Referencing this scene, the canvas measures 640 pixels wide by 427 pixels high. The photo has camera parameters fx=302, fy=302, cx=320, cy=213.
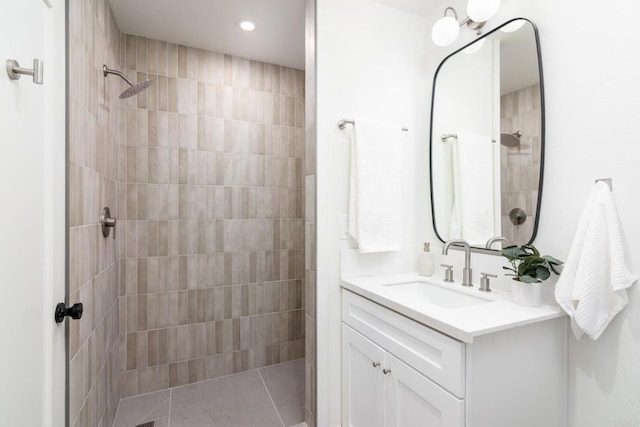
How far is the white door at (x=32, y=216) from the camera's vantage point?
0.72 meters

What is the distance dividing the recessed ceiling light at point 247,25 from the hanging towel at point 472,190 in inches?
58.6

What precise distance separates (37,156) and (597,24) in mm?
1921

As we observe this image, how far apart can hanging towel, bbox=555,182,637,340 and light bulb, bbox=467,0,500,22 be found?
0.88 metres

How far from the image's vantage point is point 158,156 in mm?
2160

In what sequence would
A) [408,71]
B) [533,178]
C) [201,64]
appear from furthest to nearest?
[201,64], [408,71], [533,178]

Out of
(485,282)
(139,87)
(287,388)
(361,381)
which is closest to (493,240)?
(485,282)

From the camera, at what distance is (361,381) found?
1434 millimetres

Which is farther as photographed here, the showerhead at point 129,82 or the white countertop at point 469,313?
the showerhead at point 129,82

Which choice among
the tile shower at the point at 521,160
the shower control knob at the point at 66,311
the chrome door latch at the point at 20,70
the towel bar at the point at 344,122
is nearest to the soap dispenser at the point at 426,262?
the tile shower at the point at 521,160

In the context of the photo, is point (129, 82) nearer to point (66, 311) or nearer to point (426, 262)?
point (66, 311)

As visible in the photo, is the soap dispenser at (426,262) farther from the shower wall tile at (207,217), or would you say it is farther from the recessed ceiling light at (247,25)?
the recessed ceiling light at (247,25)

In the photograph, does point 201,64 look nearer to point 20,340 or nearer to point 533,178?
point 20,340

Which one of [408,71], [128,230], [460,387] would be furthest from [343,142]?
[128,230]

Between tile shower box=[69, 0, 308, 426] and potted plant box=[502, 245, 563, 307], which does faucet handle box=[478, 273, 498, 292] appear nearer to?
potted plant box=[502, 245, 563, 307]
